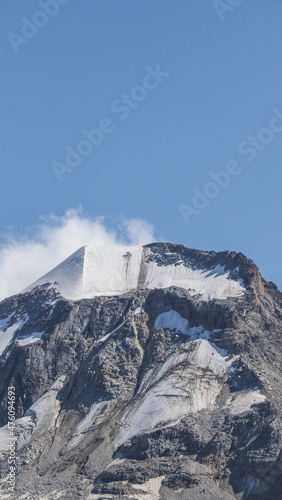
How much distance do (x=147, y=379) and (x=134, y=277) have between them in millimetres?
39425

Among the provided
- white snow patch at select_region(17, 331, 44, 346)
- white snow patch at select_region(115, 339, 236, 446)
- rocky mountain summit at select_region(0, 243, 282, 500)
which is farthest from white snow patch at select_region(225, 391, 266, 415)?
white snow patch at select_region(17, 331, 44, 346)

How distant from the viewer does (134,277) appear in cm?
19112

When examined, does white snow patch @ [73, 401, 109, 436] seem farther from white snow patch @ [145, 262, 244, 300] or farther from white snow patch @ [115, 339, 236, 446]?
white snow patch @ [145, 262, 244, 300]

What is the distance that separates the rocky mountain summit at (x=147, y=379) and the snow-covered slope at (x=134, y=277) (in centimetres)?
40

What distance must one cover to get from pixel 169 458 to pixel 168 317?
39.8m

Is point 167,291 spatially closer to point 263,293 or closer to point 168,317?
point 168,317

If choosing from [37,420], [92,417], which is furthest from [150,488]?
[37,420]

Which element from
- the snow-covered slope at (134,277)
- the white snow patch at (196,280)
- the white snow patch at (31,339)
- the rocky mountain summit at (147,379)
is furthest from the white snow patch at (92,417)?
the snow-covered slope at (134,277)

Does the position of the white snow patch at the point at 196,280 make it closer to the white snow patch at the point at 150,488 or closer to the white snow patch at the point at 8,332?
the white snow patch at the point at 8,332

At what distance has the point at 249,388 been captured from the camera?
5738 inches

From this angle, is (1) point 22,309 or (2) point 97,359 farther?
(1) point 22,309

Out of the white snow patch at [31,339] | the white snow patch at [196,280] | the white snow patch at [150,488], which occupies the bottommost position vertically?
the white snow patch at [150,488]

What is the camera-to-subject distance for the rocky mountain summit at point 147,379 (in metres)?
132

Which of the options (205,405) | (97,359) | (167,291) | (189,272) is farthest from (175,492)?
(189,272)
